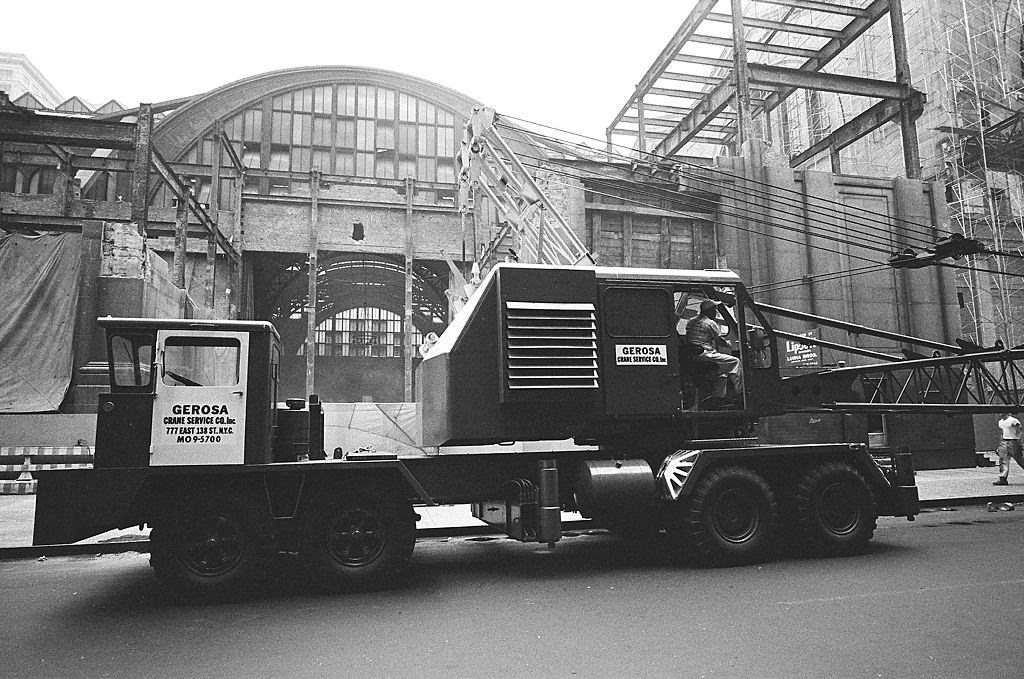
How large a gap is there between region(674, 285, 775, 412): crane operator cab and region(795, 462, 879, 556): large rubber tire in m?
1.15

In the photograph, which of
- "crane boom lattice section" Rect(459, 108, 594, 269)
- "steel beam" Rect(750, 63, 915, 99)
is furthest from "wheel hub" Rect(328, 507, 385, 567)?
"steel beam" Rect(750, 63, 915, 99)

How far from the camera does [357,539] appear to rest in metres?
6.55

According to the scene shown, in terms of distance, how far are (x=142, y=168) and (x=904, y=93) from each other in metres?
27.8

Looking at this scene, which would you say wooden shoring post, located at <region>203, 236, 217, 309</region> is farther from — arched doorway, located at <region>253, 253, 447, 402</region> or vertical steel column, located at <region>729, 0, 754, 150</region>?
vertical steel column, located at <region>729, 0, 754, 150</region>

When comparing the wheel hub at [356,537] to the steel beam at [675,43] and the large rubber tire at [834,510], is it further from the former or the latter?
the steel beam at [675,43]

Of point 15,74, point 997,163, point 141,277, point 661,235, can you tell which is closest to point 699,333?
point 141,277

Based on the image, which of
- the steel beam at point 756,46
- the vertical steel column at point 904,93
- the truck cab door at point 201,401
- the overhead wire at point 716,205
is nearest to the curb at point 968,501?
the truck cab door at point 201,401

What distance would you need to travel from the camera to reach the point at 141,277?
59.0 feet

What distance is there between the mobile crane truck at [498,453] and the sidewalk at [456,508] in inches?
99.8

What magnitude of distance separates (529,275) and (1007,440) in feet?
45.6

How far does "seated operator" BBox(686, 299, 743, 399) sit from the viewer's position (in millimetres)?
7848

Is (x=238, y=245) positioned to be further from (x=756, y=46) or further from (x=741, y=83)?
(x=756, y=46)

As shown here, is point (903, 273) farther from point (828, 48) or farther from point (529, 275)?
point (529, 275)

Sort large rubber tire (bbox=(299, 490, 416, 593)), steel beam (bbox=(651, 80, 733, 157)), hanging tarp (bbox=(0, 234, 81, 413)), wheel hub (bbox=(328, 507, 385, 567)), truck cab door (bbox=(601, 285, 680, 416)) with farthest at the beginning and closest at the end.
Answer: steel beam (bbox=(651, 80, 733, 157)), hanging tarp (bbox=(0, 234, 81, 413)), truck cab door (bbox=(601, 285, 680, 416)), wheel hub (bbox=(328, 507, 385, 567)), large rubber tire (bbox=(299, 490, 416, 593))
